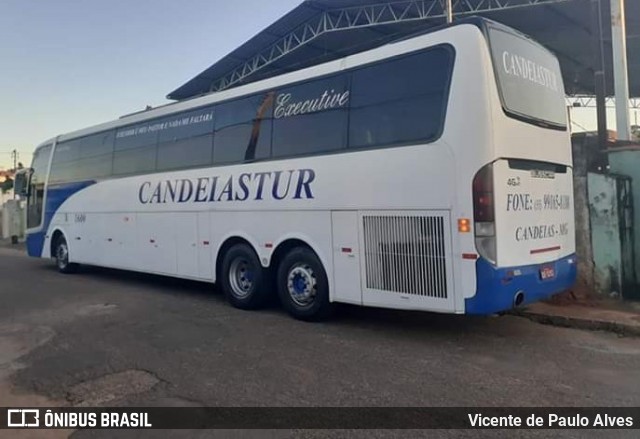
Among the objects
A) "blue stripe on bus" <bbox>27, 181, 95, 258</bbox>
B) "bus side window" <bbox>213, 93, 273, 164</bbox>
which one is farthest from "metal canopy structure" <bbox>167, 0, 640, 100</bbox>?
"bus side window" <bbox>213, 93, 273, 164</bbox>

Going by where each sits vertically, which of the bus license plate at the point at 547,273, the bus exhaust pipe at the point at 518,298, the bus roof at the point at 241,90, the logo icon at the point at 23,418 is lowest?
the logo icon at the point at 23,418

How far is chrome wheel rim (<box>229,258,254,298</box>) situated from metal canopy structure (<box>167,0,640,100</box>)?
338 inches

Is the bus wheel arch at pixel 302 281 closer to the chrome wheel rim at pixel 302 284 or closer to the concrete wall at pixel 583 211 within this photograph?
the chrome wheel rim at pixel 302 284

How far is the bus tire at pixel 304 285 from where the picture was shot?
6781 mm

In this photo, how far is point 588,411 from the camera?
4.01 m

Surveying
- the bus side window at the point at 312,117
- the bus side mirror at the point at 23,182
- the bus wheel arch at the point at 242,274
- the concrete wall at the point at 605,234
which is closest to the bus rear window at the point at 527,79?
the concrete wall at the point at 605,234

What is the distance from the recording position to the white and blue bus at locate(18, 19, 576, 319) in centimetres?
533

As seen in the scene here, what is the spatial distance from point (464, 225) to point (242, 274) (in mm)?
3985

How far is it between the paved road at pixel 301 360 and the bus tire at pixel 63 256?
5102 mm

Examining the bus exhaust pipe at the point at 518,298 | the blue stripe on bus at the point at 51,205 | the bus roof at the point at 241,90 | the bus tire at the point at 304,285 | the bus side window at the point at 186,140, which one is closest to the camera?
the bus exhaust pipe at the point at 518,298

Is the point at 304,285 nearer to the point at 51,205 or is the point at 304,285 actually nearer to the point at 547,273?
the point at 547,273

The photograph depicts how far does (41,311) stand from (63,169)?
5.64m

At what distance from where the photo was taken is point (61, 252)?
1306cm

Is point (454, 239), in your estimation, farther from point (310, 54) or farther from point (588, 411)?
point (310, 54)
